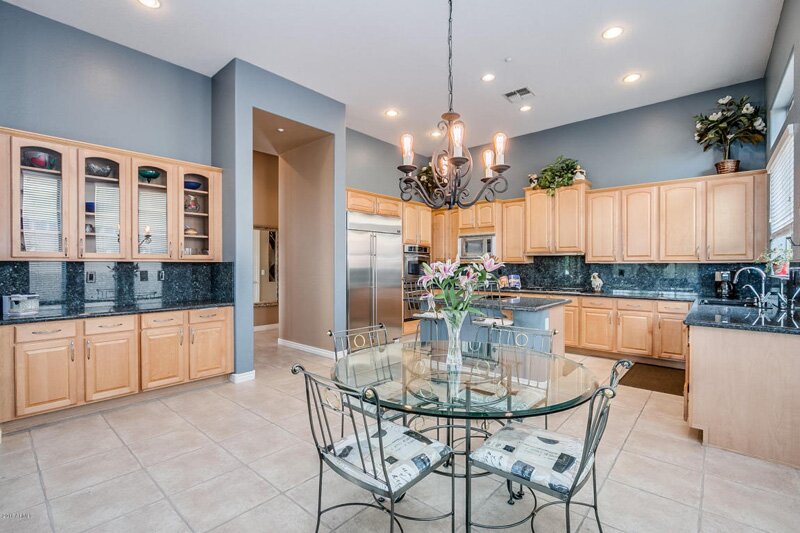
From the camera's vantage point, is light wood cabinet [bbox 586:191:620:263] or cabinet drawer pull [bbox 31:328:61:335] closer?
cabinet drawer pull [bbox 31:328:61:335]

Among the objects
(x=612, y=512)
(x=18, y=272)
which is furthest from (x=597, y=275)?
(x=18, y=272)

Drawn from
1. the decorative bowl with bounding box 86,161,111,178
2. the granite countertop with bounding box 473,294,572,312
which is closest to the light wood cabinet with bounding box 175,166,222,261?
the decorative bowl with bounding box 86,161,111,178

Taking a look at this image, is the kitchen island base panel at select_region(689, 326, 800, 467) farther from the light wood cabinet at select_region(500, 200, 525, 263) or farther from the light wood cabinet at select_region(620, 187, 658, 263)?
the light wood cabinet at select_region(500, 200, 525, 263)

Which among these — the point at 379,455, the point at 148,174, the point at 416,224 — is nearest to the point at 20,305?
the point at 148,174

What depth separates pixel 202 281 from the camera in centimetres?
424

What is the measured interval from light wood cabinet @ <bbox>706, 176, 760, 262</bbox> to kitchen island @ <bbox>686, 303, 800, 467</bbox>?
193 cm

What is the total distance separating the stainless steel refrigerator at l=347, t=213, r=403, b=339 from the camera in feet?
17.2

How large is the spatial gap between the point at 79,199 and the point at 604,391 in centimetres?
416

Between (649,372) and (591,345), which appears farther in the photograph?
(591,345)

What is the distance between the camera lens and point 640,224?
484 centimetres

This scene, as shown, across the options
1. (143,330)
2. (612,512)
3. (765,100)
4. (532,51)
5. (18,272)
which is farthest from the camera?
(765,100)

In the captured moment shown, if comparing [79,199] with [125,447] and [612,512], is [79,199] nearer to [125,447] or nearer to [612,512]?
[125,447]

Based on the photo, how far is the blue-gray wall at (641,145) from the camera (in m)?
4.58

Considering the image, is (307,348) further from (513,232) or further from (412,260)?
(513,232)
